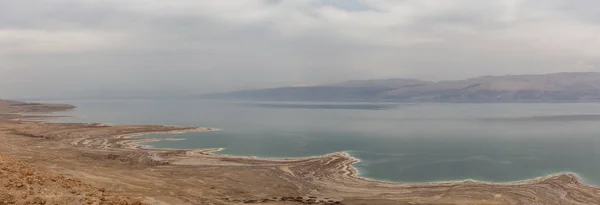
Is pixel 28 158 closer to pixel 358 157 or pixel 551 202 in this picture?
pixel 358 157

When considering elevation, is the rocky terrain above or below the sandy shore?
above

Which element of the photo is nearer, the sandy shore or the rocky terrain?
the rocky terrain

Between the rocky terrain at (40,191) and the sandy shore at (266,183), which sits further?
the sandy shore at (266,183)

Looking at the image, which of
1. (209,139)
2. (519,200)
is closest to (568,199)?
(519,200)

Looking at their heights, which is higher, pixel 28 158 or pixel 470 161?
pixel 28 158

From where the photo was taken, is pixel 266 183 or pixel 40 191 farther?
pixel 266 183

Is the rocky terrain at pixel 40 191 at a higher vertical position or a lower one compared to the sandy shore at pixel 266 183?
higher

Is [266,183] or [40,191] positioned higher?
[40,191]

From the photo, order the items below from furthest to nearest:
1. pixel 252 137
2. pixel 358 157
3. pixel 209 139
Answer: pixel 252 137 → pixel 209 139 → pixel 358 157
